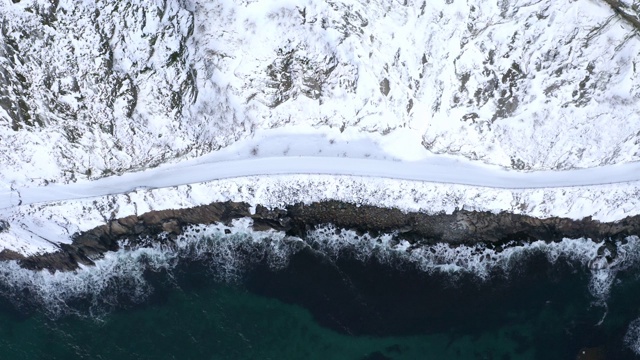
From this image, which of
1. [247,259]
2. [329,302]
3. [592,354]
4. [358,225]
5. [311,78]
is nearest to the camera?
[311,78]

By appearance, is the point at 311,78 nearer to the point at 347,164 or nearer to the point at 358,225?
the point at 347,164

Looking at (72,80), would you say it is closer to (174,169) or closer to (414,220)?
(174,169)

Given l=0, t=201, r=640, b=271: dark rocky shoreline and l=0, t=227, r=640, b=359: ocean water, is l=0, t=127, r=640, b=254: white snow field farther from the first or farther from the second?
l=0, t=227, r=640, b=359: ocean water

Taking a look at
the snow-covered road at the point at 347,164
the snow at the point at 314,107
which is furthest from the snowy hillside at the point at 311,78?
the snow-covered road at the point at 347,164

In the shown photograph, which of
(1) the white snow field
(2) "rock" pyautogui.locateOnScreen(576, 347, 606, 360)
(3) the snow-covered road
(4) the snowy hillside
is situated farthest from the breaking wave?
(4) the snowy hillside

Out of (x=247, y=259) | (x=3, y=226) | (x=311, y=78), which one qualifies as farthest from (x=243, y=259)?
(x=3, y=226)

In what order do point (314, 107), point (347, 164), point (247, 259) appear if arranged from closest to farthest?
point (314, 107), point (347, 164), point (247, 259)
